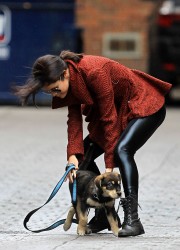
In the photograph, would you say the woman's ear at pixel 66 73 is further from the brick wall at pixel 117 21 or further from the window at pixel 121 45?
the window at pixel 121 45

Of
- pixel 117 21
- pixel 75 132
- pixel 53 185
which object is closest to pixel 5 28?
pixel 117 21

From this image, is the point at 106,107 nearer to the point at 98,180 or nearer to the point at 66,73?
the point at 66,73

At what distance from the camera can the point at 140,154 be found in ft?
42.0

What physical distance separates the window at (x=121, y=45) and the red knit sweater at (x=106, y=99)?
11307 mm

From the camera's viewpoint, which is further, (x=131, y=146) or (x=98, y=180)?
(x=131, y=146)

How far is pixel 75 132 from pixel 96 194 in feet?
1.95

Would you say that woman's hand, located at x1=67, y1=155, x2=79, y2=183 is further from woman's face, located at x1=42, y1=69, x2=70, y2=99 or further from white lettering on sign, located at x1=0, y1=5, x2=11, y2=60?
white lettering on sign, located at x1=0, y1=5, x2=11, y2=60

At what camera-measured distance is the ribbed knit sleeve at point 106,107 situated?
707 cm

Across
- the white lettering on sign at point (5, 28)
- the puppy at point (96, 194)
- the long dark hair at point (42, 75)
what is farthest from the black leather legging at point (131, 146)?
the white lettering on sign at point (5, 28)

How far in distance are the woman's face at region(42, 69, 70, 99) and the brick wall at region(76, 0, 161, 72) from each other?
38.1ft

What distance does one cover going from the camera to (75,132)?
7426 millimetres

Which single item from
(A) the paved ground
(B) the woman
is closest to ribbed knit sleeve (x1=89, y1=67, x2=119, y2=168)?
(B) the woman

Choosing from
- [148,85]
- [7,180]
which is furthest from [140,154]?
[148,85]

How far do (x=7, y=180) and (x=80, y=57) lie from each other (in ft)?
12.0
